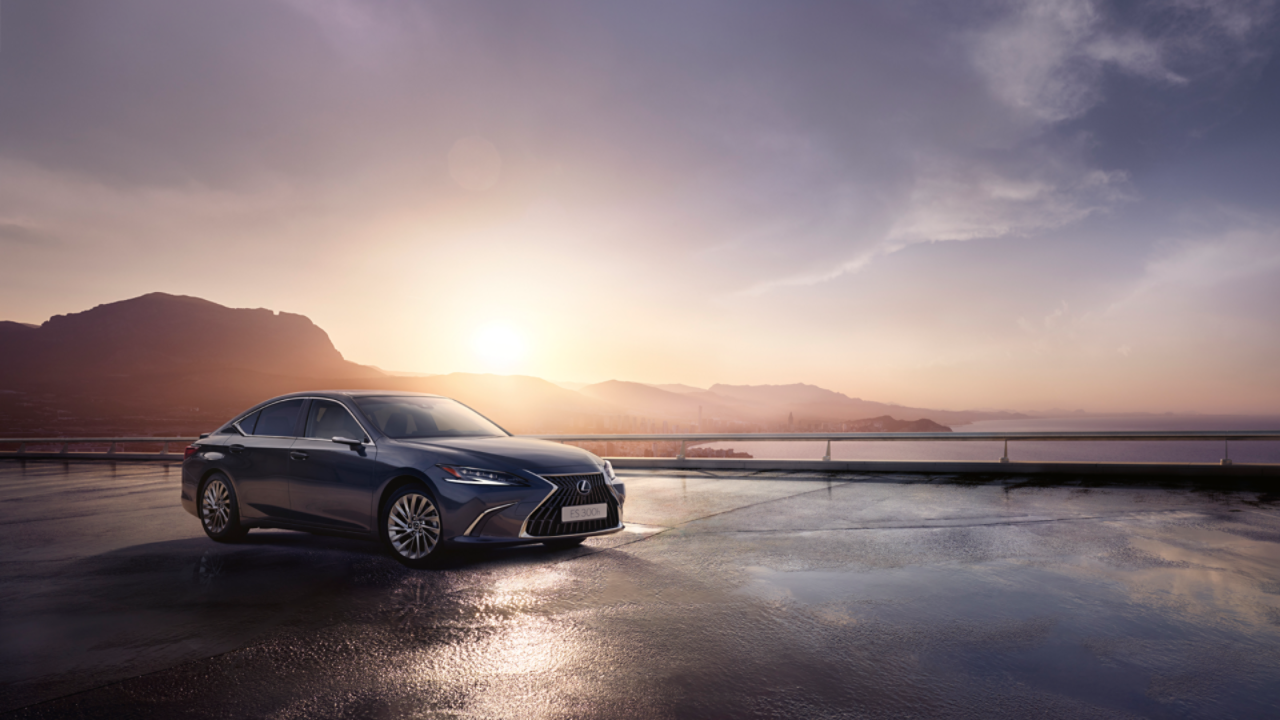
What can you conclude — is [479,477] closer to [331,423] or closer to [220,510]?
[331,423]

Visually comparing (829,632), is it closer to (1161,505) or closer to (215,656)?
(215,656)

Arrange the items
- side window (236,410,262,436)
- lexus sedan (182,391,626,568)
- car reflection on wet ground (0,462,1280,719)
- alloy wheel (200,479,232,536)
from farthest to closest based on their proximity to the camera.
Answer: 1. side window (236,410,262,436)
2. alloy wheel (200,479,232,536)
3. lexus sedan (182,391,626,568)
4. car reflection on wet ground (0,462,1280,719)

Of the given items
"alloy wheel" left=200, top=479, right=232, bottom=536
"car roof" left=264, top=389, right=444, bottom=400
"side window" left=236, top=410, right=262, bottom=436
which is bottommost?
"alloy wheel" left=200, top=479, right=232, bottom=536

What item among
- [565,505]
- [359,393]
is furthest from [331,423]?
[565,505]

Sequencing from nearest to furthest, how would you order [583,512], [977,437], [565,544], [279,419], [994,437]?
[583,512], [565,544], [279,419], [994,437], [977,437]

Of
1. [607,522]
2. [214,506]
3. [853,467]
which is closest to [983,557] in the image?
[607,522]

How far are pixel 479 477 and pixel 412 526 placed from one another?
84 centimetres

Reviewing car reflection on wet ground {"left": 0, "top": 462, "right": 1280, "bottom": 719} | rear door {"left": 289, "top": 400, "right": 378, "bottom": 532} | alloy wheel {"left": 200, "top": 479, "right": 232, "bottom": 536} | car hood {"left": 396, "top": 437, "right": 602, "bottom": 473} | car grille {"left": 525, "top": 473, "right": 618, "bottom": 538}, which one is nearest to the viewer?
car reflection on wet ground {"left": 0, "top": 462, "right": 1280, "bottom": 719}

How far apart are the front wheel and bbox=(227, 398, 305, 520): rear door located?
1.49 m

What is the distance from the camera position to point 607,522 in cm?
730

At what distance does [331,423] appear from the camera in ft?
25.1

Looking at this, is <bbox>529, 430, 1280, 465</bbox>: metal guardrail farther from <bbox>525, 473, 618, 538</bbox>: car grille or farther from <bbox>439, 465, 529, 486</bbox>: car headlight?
<bbox>439, 465, 529, 486</bbox>: car headlight

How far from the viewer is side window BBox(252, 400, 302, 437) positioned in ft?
25.9

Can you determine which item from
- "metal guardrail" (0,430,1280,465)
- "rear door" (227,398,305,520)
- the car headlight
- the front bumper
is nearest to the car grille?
the front bumper
